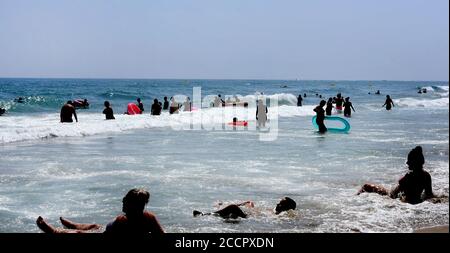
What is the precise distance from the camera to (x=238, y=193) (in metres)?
10.0

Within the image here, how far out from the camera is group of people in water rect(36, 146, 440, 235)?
5.26 m

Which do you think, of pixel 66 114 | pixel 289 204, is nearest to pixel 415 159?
pixel 289 204

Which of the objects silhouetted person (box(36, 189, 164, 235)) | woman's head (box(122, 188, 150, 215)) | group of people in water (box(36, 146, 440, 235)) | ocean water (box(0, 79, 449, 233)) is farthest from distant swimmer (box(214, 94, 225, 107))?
woman's head (box(122, 188, 150, 215))

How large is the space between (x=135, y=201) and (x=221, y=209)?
3265mm

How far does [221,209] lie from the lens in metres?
8.27

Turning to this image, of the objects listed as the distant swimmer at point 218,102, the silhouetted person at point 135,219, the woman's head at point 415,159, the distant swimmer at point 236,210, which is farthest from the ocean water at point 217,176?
the distant swimmer at point 218,102

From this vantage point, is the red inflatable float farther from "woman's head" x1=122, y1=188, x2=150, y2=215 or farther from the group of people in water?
"woman's head" x1=122, y1=188, x2=150, y2=215

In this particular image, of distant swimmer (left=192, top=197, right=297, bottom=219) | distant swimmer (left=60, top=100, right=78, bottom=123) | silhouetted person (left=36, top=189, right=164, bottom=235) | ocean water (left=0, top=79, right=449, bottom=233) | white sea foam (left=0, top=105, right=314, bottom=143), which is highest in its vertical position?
silhouetted person (left=36, top=189, right=164, bottom=235)

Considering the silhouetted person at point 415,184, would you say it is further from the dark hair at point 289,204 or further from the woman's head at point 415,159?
the dark hair at point 289,204

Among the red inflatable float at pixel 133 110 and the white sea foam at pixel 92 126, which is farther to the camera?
the red inflatable float at pixel 133 110

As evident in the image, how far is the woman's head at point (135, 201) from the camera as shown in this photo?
201 inches

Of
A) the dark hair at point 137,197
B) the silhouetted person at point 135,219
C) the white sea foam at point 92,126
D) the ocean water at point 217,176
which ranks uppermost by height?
the dark hair at point 137,197

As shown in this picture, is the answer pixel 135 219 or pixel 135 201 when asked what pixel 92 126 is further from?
pixel 135 201
